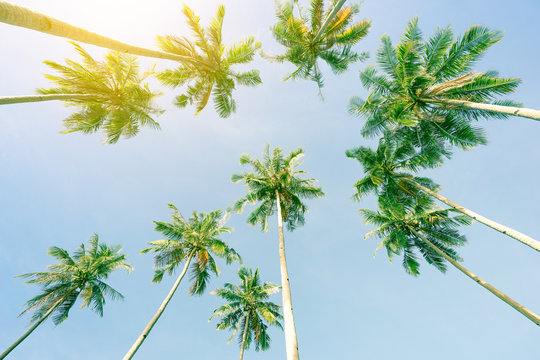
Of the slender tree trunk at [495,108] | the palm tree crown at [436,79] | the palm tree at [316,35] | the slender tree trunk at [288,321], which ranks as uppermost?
the palm tree at [316,35]

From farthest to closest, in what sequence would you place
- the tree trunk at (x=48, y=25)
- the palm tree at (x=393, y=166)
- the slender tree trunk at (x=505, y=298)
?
1. the palm tree at (x=393, y=166)
2. the slender tree trunk at (x=505, y=298)
3. the tree trunk at (x=48, y=25)

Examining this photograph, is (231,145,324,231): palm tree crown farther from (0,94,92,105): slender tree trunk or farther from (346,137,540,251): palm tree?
(0,94,92,105): slender tree trunk

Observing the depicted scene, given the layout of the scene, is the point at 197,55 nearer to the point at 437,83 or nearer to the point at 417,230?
the point at 437,83

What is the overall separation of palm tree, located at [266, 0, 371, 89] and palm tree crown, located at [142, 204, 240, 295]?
12545 mm

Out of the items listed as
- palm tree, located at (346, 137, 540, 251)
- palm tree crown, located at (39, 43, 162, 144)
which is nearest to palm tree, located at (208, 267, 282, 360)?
palm tree, located at (346, 137, 540, 251)

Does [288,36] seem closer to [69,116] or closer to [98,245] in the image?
[69,116]

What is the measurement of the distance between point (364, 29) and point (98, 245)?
24784mm

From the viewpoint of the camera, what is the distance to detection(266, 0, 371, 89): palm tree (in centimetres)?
1178

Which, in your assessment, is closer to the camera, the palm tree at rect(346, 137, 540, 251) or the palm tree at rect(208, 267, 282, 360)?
the palm tree at rect(346, 137, 540, 251)

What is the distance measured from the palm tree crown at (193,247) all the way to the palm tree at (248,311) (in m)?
3.68

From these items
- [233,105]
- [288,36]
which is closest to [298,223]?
[233,105]

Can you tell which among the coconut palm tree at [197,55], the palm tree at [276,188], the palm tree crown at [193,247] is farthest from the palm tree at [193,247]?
the coconut palm tree at [197,55]

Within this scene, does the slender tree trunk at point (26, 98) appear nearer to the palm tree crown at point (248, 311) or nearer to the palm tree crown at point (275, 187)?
the palm tree crown at point (275, 187)

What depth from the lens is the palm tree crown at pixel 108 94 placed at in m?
9.25
